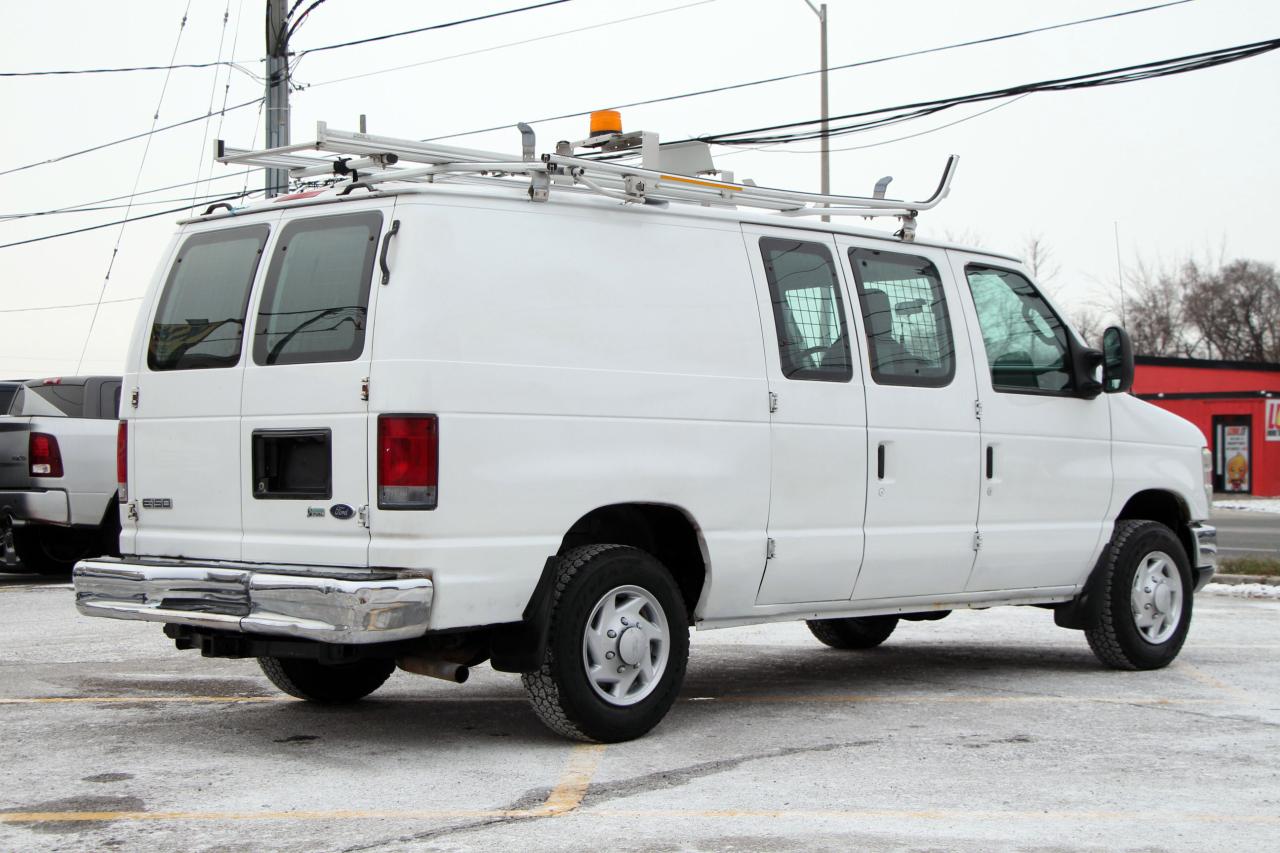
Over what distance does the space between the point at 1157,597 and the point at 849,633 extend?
196cm

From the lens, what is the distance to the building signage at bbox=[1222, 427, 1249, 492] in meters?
39.0

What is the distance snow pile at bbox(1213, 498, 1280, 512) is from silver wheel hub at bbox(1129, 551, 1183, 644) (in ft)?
82.8

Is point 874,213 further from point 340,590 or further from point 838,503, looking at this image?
point 340,590

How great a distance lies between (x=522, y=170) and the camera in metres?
6.43

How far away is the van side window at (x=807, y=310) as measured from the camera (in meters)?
7.30

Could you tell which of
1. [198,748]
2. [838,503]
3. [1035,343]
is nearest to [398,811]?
[198,748]

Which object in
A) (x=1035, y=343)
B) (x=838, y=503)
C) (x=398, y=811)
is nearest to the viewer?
(x=398, y=811)

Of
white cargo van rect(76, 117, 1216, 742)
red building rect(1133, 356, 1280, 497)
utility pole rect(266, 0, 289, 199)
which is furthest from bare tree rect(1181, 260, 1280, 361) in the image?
white cargo van rect(76, 117, 1216, 742)

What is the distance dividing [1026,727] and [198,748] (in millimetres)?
3671

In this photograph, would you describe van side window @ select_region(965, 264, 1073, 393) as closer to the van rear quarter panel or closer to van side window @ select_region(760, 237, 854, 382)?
van side window @ select_region(760, 237, 854, 382)

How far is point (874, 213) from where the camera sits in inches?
319

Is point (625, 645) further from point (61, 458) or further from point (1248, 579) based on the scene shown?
point (1248, 579)

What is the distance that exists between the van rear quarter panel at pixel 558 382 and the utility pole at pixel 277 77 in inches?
538

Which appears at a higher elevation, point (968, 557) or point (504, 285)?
point (504, 285)
